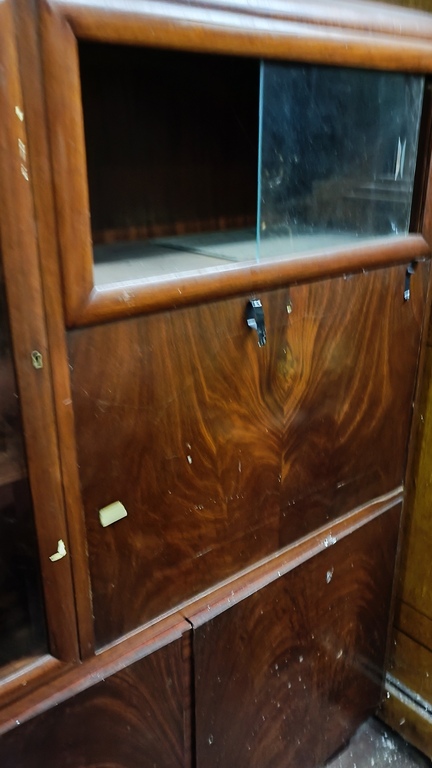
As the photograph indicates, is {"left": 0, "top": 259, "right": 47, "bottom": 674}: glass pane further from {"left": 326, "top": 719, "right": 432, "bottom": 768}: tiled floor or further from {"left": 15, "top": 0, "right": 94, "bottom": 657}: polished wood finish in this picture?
{"left": 326, "top": 719, "right": 432, "bottom": 768}: tiled floor

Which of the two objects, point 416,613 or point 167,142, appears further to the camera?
point 416,613

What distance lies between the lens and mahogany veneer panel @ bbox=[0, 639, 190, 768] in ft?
2.33

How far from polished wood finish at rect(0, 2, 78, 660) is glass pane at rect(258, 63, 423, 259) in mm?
322

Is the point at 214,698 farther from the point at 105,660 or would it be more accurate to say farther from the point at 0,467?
the point at 0,467

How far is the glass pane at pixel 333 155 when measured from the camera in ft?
2.54

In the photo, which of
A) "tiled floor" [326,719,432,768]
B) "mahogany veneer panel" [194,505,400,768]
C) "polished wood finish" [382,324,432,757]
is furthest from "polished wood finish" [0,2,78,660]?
"tiled floor" [326,719,432,768]

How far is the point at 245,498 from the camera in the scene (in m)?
0.87

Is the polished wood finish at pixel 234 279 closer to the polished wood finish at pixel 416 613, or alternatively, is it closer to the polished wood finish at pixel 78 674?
the polished wood finish at pixel 416 613

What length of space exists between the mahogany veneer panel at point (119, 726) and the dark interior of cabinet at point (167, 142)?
21.8 inches

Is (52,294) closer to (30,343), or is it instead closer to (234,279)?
(30,343)

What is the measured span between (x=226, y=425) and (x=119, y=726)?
40 centimetres

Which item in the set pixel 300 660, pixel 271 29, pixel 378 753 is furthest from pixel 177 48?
pixel 378 753

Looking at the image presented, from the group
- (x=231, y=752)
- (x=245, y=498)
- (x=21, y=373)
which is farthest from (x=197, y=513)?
(x=231, y=752)

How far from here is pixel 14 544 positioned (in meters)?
0.68
